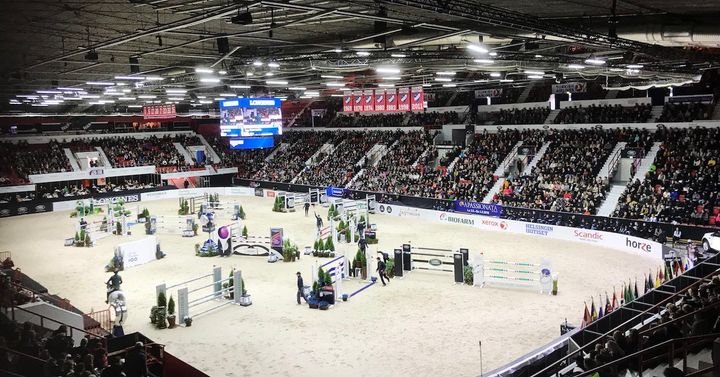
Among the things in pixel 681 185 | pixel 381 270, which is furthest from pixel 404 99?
pixel 681 185

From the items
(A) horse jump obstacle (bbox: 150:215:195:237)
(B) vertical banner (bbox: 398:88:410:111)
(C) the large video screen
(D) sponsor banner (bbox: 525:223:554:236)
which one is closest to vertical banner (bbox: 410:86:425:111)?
(B) vertical banner (bbox: 398:88:410:111)

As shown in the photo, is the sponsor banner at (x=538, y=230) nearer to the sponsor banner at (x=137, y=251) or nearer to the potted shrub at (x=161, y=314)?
the sponsor banner at (x=137, y=251)

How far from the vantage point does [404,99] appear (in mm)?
30734

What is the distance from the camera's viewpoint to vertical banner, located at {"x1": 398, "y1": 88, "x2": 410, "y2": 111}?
100ft

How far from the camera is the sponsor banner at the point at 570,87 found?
4512cm

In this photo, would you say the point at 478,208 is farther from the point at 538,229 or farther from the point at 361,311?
the point at 361,311

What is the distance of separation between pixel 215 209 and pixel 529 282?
28008mm

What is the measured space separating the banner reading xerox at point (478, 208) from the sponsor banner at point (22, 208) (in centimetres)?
3642

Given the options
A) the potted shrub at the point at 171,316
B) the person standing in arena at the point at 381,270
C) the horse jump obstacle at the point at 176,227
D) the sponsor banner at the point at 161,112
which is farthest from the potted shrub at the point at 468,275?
the sponsor banner at the point at 161,112

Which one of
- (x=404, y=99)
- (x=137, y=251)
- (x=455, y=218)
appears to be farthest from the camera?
(x=455, y=218)

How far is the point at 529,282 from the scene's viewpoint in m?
22.8

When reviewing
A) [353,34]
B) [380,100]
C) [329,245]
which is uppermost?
[353,34]

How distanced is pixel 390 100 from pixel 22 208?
36.1 meters

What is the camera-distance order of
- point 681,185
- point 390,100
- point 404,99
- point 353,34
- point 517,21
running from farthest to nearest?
point 681,185 → point 390,100 → point 404,99 → point 353,34 → point 517,21
